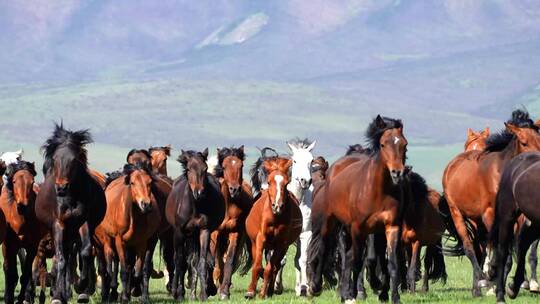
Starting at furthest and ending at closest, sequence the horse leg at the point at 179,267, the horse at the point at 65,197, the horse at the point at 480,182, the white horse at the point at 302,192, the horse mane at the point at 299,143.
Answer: the horse mane at the point at 299,143 < the white horse at the point at 302,192 < the horse leg at the point at 179,267 < the horse at the point at 480,182 < the horse at the point at 65,197

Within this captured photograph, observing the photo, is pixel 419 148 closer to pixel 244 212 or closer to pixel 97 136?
pixel 97 136

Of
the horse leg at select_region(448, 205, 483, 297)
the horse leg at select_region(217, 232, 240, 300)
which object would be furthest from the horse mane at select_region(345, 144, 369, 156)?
the horse leg at select_region(217, 232, 240, 300)

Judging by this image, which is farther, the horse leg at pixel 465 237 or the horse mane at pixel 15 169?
the horse leg at pixel 465 237

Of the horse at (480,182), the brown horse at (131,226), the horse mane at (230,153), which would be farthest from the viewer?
the horse mane at (230,153)

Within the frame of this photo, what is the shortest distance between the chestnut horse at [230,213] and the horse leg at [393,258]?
3.84m

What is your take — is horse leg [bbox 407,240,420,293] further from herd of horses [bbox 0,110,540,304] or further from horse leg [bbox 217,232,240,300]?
horse leg [bbox 217,232,240,300]

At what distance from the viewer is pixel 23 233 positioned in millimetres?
18188

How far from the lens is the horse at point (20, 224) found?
17.7 m

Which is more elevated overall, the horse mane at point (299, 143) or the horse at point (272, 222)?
the horse mane at point (299, 143)

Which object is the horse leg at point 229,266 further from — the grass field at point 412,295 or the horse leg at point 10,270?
the horse leg at point 10,270

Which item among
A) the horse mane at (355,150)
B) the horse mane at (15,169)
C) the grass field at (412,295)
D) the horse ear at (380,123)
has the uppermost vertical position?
the horse mane at (355,150)

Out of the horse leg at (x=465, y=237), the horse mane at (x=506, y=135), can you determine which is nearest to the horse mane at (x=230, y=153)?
the horse leg at (x=465, y=237)

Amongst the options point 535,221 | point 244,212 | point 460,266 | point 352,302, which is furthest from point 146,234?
point 460,266

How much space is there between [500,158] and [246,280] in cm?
839
